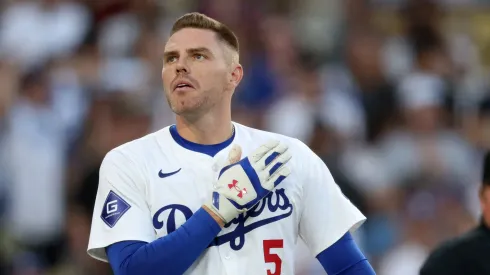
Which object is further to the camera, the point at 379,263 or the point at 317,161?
the point at 379,263

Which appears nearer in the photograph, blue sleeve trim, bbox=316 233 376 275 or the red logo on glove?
the red logo on glove

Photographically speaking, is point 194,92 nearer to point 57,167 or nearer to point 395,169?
point 57,167

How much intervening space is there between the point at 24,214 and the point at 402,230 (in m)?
2.81

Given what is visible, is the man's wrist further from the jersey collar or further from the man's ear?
the man's ear

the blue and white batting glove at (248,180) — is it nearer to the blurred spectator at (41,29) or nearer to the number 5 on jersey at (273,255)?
the number 5 on jersey at (273,255)

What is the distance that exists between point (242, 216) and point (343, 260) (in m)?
0.43

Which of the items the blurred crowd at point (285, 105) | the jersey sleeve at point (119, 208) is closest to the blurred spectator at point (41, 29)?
the blurred crowd at point (285, 105)

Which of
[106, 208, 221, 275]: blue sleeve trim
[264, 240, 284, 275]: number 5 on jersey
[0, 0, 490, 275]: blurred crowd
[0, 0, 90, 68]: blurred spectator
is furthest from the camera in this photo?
[0, 0, 90, 68]: blurred spectator

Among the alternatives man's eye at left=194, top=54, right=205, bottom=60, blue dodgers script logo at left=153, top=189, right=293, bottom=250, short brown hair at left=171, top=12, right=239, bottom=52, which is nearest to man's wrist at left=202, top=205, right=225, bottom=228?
blue dodgers script logo at left=153, top=189, right=293, bottom=250

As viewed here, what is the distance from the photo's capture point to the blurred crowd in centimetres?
765

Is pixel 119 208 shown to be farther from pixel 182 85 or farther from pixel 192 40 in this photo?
pixel 192 40

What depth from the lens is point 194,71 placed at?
388 cm

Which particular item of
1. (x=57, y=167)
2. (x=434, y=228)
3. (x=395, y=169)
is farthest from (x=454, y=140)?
(x=57, y=167)

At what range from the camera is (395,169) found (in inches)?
337
